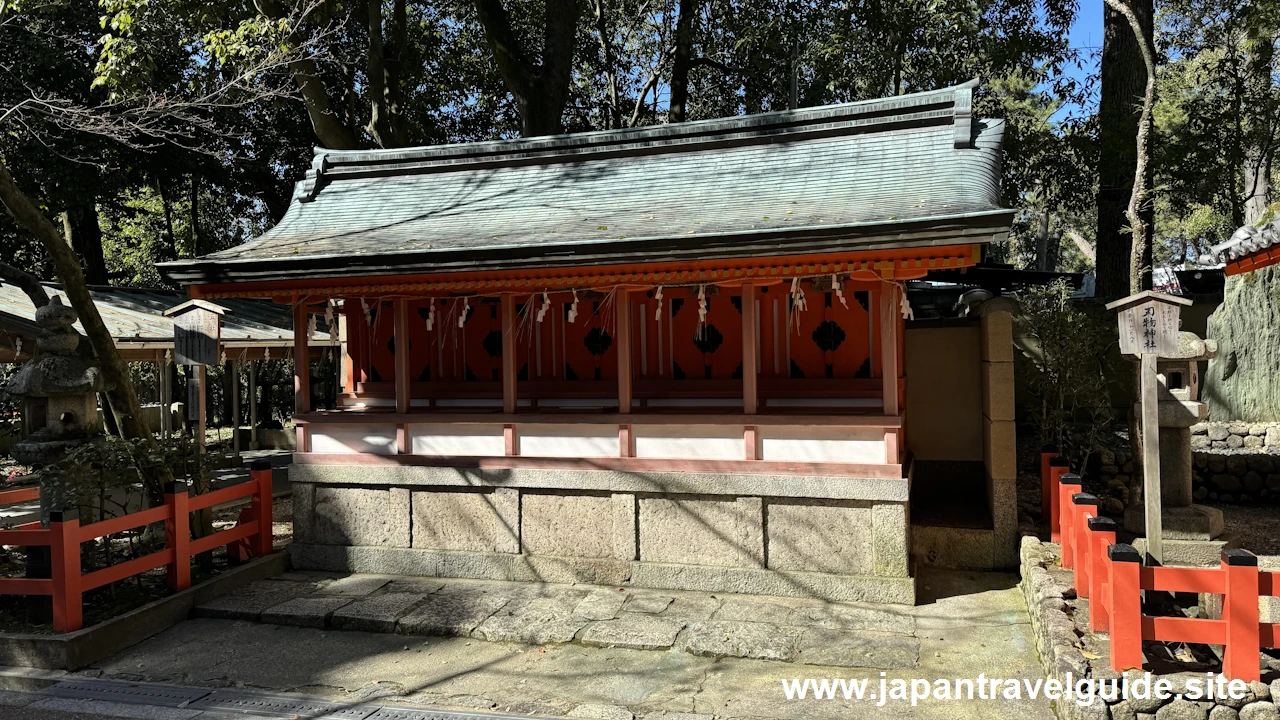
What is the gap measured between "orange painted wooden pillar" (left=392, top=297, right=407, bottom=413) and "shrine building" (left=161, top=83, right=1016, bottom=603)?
3 centimetres

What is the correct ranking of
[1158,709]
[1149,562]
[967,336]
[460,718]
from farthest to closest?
[967,336], [1149,562], [460,718], [1158,709]

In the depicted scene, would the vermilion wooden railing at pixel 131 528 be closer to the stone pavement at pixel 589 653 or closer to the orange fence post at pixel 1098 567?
the stone pavement at pixel 589 653

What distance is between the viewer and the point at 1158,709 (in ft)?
15.5

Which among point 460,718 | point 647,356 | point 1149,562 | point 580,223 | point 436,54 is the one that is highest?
point 436,54

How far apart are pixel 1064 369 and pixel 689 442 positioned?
543 centimetres

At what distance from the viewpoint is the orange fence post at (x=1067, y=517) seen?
7.02m

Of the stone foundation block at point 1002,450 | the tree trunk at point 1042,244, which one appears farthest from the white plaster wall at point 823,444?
the tree trunk at point 1042,244

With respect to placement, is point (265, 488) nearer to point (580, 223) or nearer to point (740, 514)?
point (580, 223)

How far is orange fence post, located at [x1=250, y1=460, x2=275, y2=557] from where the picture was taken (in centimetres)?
916

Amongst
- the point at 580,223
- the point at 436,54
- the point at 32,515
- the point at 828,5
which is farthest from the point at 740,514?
the point at 436,54

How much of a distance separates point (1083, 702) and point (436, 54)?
20.7 meters

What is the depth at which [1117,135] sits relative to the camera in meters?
12.8

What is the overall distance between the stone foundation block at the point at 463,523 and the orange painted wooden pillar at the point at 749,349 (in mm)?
2927

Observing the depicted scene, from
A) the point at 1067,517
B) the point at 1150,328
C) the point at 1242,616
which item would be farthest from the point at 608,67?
the point at 1242,616
